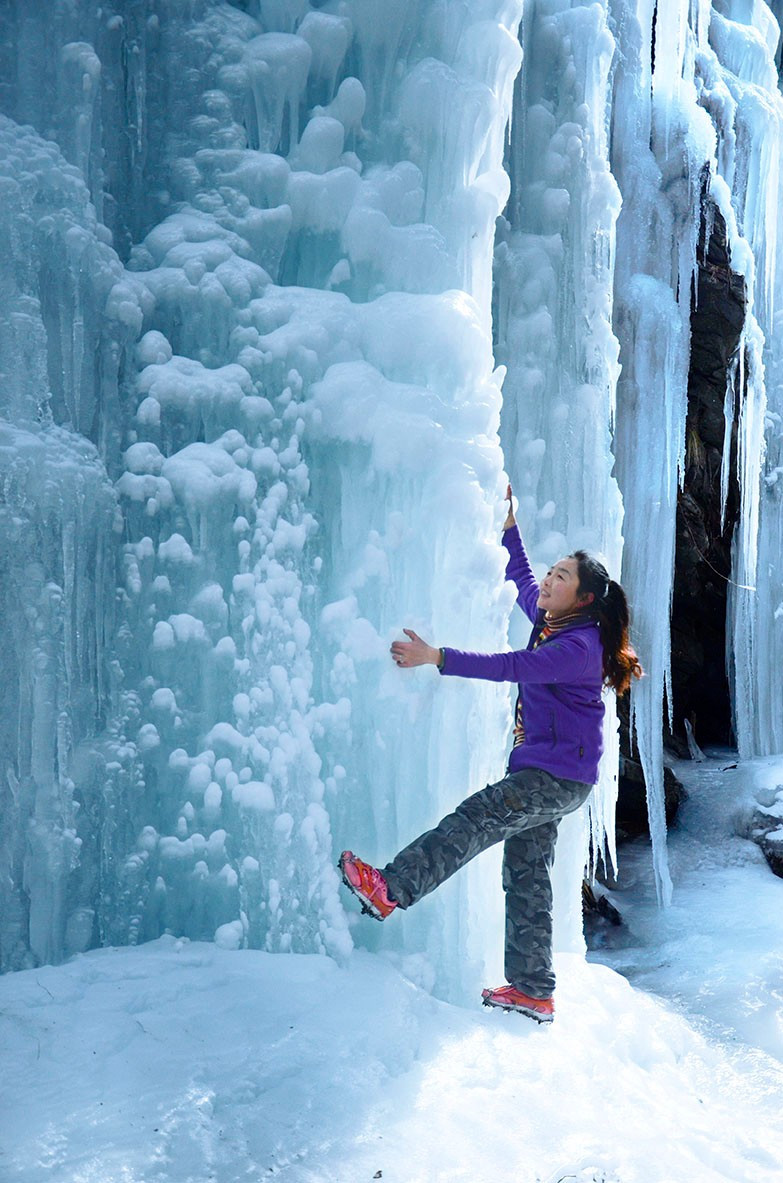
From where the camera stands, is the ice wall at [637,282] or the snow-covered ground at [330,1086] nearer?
the snow-covered ground at [330,1086]

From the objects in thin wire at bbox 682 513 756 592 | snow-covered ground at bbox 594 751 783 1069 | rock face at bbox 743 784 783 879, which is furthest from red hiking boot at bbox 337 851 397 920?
thin wire at bbox 682 513 756 592

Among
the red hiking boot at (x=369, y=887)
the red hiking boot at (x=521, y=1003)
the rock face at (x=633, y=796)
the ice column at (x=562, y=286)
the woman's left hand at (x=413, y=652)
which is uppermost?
the ice column at (x=562, y=286)

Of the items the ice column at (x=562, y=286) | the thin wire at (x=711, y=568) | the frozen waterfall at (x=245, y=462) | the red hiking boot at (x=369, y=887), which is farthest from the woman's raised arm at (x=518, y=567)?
the thin wire at (x=711, y=568)

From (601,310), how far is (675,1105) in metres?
3.11

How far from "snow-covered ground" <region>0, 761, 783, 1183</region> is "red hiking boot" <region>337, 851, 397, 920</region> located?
9.7 inches

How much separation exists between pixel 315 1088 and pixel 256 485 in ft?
5.29

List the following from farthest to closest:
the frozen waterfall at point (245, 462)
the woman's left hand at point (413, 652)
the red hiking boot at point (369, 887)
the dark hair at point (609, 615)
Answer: the dark hair at point (609, 615), the frozen waterfall at point (245, 462), the woman's left hand at point (413, 652), the red hiking boot at point (369, 887)

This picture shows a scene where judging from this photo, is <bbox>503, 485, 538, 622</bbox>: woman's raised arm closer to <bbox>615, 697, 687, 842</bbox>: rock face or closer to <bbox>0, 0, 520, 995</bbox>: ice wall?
<bbox>0, 0, 520, 995</bbox>: ice wall

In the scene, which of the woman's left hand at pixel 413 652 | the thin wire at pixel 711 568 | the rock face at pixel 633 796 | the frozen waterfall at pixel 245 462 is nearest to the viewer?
the woman's left hand at pixel 413 652

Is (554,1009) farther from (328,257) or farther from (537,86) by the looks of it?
(537,86)

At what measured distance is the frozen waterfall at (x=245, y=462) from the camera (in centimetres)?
277

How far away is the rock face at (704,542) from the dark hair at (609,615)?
4.38m

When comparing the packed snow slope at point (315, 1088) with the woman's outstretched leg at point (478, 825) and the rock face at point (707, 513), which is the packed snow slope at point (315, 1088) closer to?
the woman's outstretched leg at point (478, 825)

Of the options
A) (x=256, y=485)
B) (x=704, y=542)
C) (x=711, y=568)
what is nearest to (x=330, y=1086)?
(x=256, y=485)
